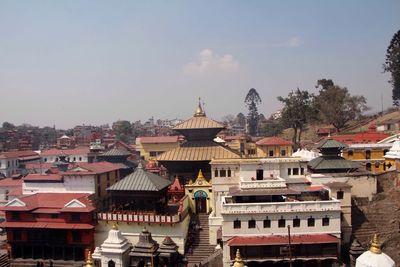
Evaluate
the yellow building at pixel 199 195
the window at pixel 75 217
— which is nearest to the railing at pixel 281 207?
the yellow building at pixel 199 195

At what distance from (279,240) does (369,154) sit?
23.0 metres

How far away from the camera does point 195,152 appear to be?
1678 inches

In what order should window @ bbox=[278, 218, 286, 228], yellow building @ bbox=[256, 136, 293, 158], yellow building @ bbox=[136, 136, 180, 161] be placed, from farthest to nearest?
yellow building @ bbox=[136, 136, 180, 161] → yellow building @ bbox=[256, 136, 293, 158] → window @ bbox=[278, 218, 286, 228]

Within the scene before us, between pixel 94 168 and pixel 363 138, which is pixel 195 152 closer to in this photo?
pixel 94 168

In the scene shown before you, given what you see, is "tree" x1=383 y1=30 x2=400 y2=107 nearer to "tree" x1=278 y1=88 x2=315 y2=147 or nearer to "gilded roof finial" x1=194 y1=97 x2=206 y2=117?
"tree" x1=278 y1=88 x2=315 y2=147

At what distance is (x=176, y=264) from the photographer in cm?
3081

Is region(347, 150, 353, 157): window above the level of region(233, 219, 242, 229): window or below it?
above

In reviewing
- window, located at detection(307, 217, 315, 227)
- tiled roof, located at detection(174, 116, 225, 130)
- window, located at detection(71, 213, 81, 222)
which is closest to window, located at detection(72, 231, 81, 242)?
window, located at detection(71, 213, 81, 222)

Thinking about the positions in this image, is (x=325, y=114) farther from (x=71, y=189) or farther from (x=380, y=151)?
(x=71, y=189)

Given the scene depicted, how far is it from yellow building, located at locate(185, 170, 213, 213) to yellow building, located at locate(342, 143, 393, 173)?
18.7 metres

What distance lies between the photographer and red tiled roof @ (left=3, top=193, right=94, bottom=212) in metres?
33.8

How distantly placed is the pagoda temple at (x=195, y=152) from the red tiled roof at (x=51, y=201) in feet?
34.3

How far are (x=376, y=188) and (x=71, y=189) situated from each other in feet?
98.3

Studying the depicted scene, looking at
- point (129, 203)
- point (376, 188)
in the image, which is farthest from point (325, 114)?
point (129, 203)
